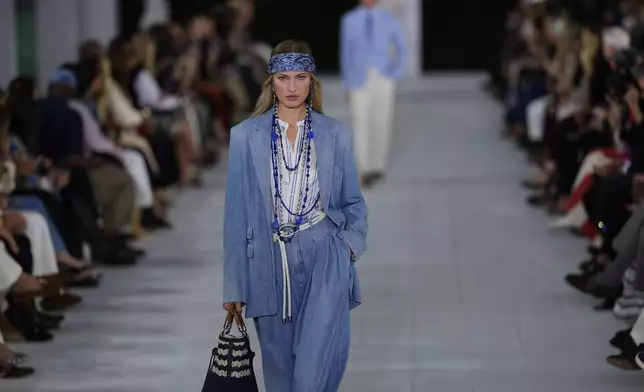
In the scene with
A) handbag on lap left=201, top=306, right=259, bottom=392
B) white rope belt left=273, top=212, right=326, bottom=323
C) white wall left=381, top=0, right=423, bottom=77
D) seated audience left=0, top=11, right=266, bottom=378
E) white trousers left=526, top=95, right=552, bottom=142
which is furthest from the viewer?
white wall left=381, top=0, right=423, bottom=77

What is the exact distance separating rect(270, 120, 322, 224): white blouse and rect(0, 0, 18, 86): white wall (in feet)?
22.2

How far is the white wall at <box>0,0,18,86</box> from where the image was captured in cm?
1182

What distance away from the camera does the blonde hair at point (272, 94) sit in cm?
527

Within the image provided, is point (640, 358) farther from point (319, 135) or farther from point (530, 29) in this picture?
point (530, 29)

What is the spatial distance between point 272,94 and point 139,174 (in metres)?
4.97

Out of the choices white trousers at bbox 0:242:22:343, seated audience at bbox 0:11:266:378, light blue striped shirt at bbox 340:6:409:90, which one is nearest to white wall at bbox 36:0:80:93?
seated audience at bbox 0:11:266:378

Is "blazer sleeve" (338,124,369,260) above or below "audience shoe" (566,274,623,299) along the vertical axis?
above

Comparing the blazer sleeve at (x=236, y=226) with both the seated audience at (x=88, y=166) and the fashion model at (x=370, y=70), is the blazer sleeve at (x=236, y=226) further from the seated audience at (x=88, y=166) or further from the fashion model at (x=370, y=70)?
A: the fashion model at (x=370, y=70)

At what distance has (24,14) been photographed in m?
13.6

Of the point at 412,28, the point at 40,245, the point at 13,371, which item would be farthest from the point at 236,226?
the point at 412,28

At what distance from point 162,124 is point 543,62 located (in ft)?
11.2

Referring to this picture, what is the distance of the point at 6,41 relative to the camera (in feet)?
39.1

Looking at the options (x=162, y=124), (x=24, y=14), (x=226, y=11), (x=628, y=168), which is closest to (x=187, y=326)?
(x=628, y=168)

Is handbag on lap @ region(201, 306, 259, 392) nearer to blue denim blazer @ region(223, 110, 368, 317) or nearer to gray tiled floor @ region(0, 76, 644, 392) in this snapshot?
blue denim blazer @ region(223, 110, 368, 317)
